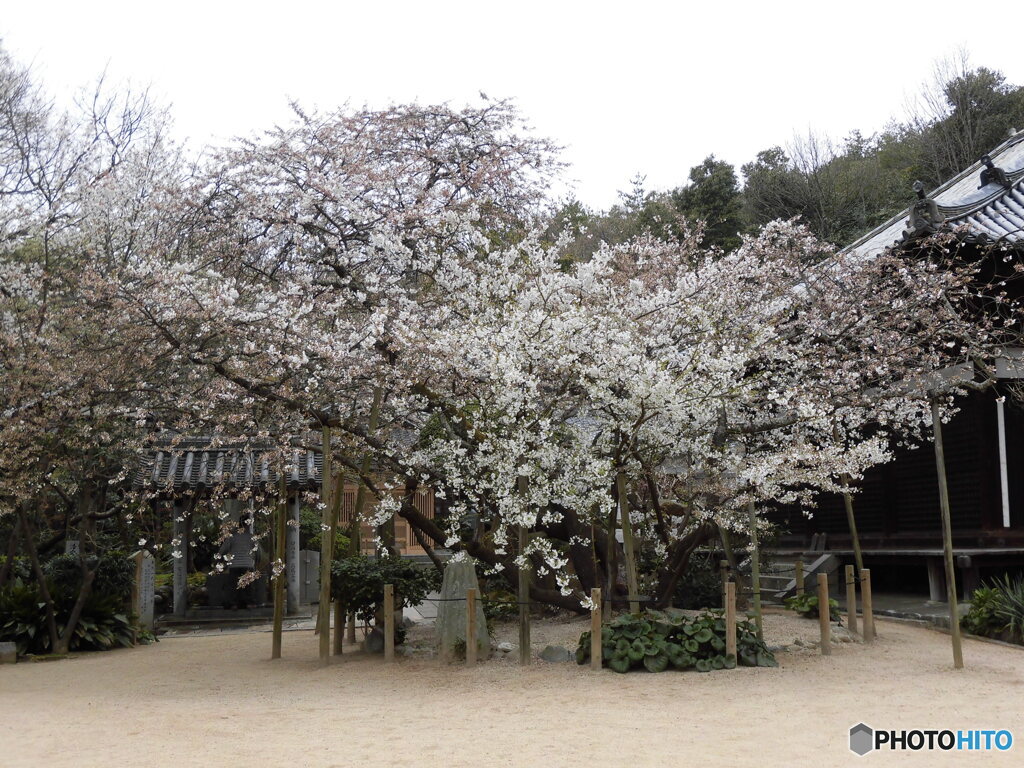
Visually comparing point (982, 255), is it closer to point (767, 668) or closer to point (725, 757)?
point (767, 668)

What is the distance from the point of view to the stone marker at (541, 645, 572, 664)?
9.15 m

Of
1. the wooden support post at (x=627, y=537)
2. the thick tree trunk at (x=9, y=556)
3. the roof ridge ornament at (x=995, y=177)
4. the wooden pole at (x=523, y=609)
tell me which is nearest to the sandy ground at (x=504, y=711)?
the wooden pole at (x=523, y=609)

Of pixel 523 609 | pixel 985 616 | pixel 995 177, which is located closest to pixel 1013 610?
pixel 985 616

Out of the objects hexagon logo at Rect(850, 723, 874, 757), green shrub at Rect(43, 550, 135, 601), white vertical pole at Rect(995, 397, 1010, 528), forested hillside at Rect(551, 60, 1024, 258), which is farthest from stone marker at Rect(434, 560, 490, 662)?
forested hillside at Rect(551, 60, 1024, 258)

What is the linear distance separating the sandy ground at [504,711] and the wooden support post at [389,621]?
0.54 feet

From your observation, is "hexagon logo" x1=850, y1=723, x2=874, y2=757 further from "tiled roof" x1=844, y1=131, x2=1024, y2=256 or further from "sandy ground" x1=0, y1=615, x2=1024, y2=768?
"tiled roof" x1=844, y1=131, x2=1024, y2=256

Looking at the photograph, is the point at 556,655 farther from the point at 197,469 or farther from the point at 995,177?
the point at 995,177

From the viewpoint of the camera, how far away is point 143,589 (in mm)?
13836

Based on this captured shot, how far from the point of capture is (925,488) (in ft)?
44.4

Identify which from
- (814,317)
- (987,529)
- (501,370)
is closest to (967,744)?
(501,370)

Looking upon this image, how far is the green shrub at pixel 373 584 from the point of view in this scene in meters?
10.1

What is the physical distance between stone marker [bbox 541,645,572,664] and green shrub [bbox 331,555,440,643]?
66.8 inches

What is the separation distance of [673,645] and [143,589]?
9.10 meters

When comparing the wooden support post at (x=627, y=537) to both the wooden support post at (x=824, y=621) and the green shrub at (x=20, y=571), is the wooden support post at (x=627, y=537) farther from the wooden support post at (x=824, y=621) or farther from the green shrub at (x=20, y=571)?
the green shrub at (x=20, y=571)
